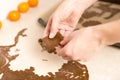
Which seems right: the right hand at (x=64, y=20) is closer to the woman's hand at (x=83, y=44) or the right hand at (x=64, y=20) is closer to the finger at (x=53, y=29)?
the finger at (x=53, y=29)

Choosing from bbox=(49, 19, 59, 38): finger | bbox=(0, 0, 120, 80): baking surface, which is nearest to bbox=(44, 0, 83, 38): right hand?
bbox=(49, 19, 59, 38): finger

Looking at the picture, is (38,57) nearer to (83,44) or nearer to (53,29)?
(53,29)

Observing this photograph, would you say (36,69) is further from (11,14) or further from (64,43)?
(11,14)

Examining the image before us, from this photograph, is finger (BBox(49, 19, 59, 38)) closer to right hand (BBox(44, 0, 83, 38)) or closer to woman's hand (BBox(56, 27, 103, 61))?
right hand (BBox(44, 0, 83, 38))

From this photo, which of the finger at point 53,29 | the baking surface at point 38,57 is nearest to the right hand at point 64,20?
the finger at point 53,29

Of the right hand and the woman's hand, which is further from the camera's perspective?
the right hand

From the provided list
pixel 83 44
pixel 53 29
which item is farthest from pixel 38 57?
pixel 83 44
